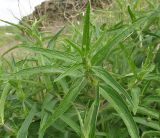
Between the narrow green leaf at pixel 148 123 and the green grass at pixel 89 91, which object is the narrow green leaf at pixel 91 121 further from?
the narrow green leaf at pixel 148 123

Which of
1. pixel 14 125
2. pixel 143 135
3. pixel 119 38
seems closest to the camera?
Answer: pixel 119 38

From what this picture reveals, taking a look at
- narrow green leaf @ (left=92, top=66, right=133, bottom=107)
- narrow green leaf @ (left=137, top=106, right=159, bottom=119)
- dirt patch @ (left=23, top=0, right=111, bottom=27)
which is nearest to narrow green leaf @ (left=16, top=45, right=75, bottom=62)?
narrow green leaf @ (left=92, top=66, right=133, bottom=107)

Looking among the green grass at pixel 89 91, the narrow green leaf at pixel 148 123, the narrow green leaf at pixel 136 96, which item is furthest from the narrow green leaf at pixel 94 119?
the narrow green leaf at pixel 148 123

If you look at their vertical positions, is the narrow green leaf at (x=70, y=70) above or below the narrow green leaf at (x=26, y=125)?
above

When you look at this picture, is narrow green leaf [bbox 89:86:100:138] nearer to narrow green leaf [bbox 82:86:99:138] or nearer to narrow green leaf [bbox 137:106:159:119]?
narrow green leaf [bbox 82:86:99:138]

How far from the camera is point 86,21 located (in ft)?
3.55

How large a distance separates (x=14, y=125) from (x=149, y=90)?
1.55 ft

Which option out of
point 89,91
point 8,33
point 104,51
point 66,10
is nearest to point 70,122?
point 89,91

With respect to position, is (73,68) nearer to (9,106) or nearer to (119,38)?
(119,38)

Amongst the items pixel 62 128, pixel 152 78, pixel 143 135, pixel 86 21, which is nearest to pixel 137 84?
pixel 152 78

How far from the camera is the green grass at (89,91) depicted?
118cm

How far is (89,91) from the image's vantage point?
4.75 ft

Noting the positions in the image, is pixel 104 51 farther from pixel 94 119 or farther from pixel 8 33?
pixel 8 33

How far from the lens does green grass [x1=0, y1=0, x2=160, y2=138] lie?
46.3 inches
